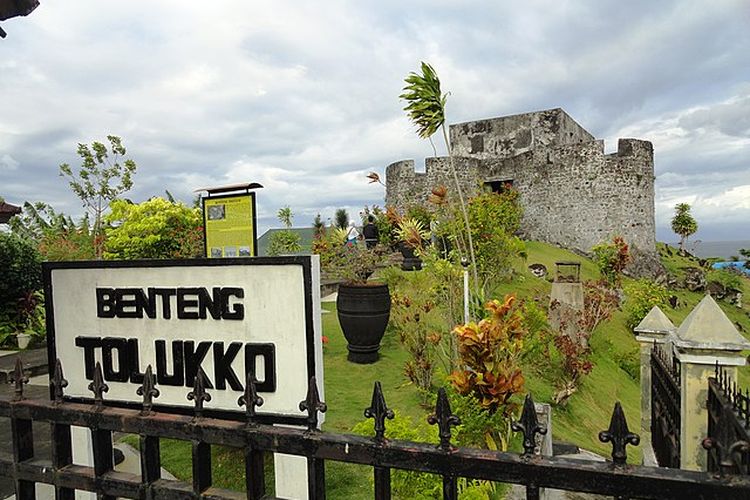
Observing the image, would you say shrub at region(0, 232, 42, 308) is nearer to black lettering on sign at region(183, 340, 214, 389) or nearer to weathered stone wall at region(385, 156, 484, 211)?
black lettering on sign at region(183, 340, 214, 389)

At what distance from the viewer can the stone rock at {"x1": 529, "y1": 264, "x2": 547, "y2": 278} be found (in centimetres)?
1601

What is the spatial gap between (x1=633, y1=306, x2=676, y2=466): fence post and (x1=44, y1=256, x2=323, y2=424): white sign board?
358cm

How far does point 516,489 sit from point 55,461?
2977mm

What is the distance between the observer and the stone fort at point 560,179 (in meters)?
21.3

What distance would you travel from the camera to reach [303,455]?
152cm

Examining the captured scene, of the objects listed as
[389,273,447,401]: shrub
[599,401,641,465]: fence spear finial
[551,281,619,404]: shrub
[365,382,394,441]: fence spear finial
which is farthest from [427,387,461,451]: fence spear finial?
[551,281,619,404]: shrub

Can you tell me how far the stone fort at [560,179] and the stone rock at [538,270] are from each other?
16.8 ft

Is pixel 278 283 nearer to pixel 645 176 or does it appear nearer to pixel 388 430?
pixel 388 430

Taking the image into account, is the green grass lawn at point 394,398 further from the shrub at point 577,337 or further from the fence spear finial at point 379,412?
the fence spear finial at point 379,412

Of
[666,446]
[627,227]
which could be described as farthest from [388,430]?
[627,227]

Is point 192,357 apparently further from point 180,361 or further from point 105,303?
point 105,303

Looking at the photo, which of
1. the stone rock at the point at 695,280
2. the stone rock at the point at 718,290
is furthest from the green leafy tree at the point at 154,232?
the stone rock at the point at 695,280

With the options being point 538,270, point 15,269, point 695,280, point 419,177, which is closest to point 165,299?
point 15,269

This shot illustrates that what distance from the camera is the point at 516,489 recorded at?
3.50 meters
